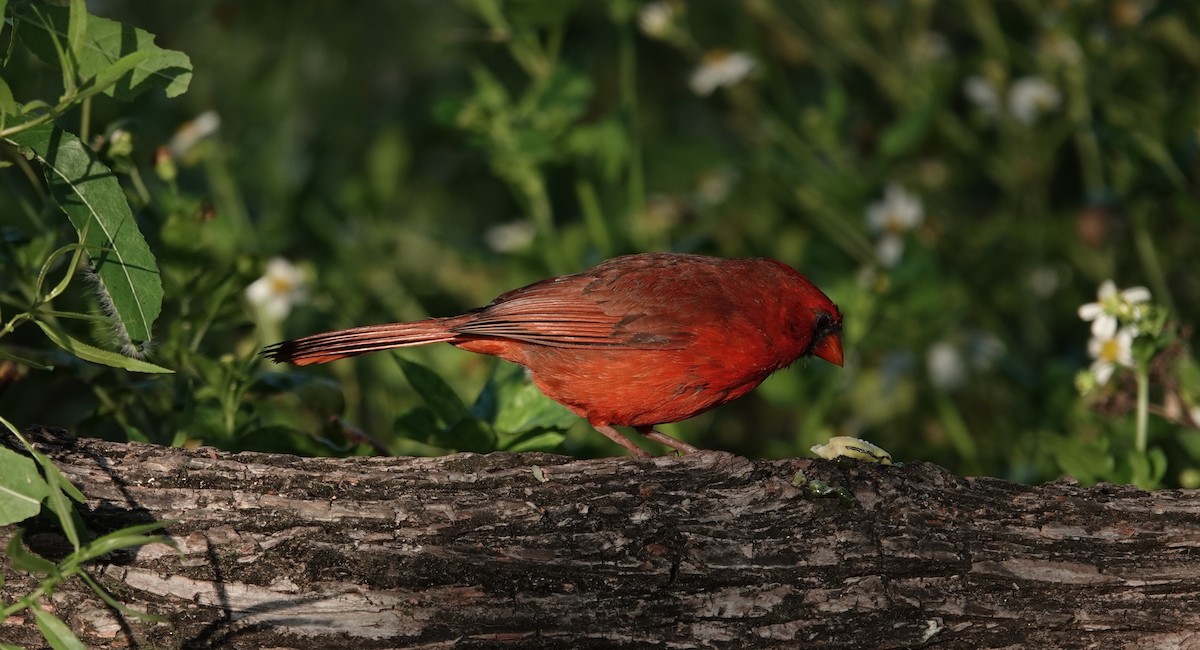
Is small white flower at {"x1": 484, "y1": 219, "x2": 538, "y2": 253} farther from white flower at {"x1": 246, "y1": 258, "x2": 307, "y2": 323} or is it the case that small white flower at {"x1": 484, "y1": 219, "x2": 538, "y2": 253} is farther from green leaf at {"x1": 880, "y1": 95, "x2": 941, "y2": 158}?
green leaf at {"x1": 880, "y1": 95, "x2": 941, "y2": 158}

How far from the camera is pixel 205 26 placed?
8.50 meters

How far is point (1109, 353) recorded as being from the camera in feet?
14.1

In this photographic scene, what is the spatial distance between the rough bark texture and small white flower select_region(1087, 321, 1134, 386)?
42.1 inches

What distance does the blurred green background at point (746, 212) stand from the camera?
4.19 meters

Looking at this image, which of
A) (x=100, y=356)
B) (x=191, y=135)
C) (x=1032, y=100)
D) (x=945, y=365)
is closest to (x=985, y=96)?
(x=1032, y=100)

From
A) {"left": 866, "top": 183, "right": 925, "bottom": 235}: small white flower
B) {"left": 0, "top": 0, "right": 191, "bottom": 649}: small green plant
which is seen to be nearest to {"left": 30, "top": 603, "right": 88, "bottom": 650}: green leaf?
{"left": 0, "top": 0, "right": 191, "bottom": 649}: small green plant

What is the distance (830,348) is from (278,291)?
278cm

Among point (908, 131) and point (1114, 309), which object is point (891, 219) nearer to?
point (908, 131)

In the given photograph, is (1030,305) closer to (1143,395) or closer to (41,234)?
(1143,395)

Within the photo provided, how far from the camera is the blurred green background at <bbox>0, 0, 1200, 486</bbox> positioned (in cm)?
419

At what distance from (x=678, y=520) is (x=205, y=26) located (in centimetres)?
667

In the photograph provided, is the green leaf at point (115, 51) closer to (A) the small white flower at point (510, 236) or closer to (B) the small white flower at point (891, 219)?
(A) the small white flower at point (510, 236)

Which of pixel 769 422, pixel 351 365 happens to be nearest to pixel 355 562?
pixel 351 365

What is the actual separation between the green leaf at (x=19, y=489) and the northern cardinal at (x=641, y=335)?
117 cm
